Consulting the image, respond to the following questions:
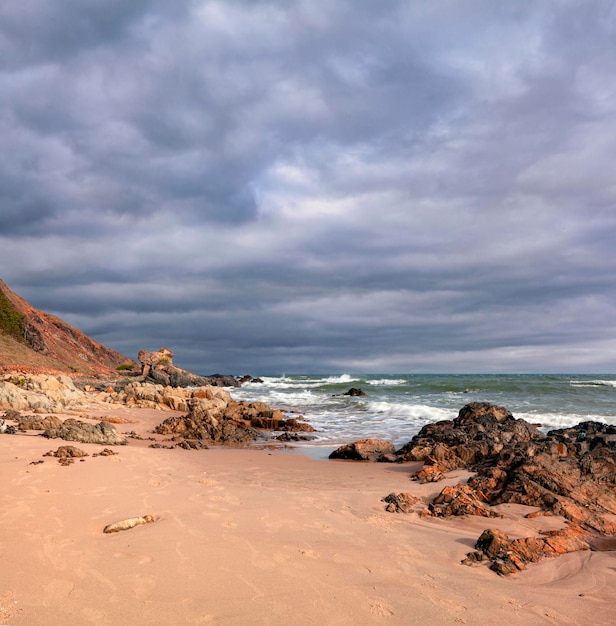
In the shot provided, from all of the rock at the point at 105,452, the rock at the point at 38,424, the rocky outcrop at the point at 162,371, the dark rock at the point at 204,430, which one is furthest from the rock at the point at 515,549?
the rocky outcrop at the point at 162,371

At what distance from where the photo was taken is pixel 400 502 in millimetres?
7125

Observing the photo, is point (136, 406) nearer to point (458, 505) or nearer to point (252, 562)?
point (458, 505)

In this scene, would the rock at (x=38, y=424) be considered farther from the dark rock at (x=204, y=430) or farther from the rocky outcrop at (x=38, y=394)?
the rocky outcrop at (x=38, y=394)

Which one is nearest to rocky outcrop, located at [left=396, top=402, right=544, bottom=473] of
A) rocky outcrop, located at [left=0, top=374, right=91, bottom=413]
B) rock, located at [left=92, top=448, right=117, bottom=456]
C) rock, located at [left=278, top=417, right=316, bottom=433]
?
rock, located at [left=278, top=417, right=316, bottom=433]

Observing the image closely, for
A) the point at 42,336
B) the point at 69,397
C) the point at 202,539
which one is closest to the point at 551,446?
the point at 202,539

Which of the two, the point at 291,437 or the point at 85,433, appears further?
the point at 291,437

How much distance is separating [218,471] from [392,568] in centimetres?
609

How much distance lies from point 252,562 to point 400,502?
11.1 ft

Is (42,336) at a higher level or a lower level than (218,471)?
higher

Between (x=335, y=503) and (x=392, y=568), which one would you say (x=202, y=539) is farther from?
(x=335, y=503)

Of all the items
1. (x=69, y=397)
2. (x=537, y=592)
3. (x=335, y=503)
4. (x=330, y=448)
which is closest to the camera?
(x=537, y=592)

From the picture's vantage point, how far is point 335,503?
7059 mm

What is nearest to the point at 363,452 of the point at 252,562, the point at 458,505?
the point at 458,505

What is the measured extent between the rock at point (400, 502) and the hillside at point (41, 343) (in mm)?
32841
